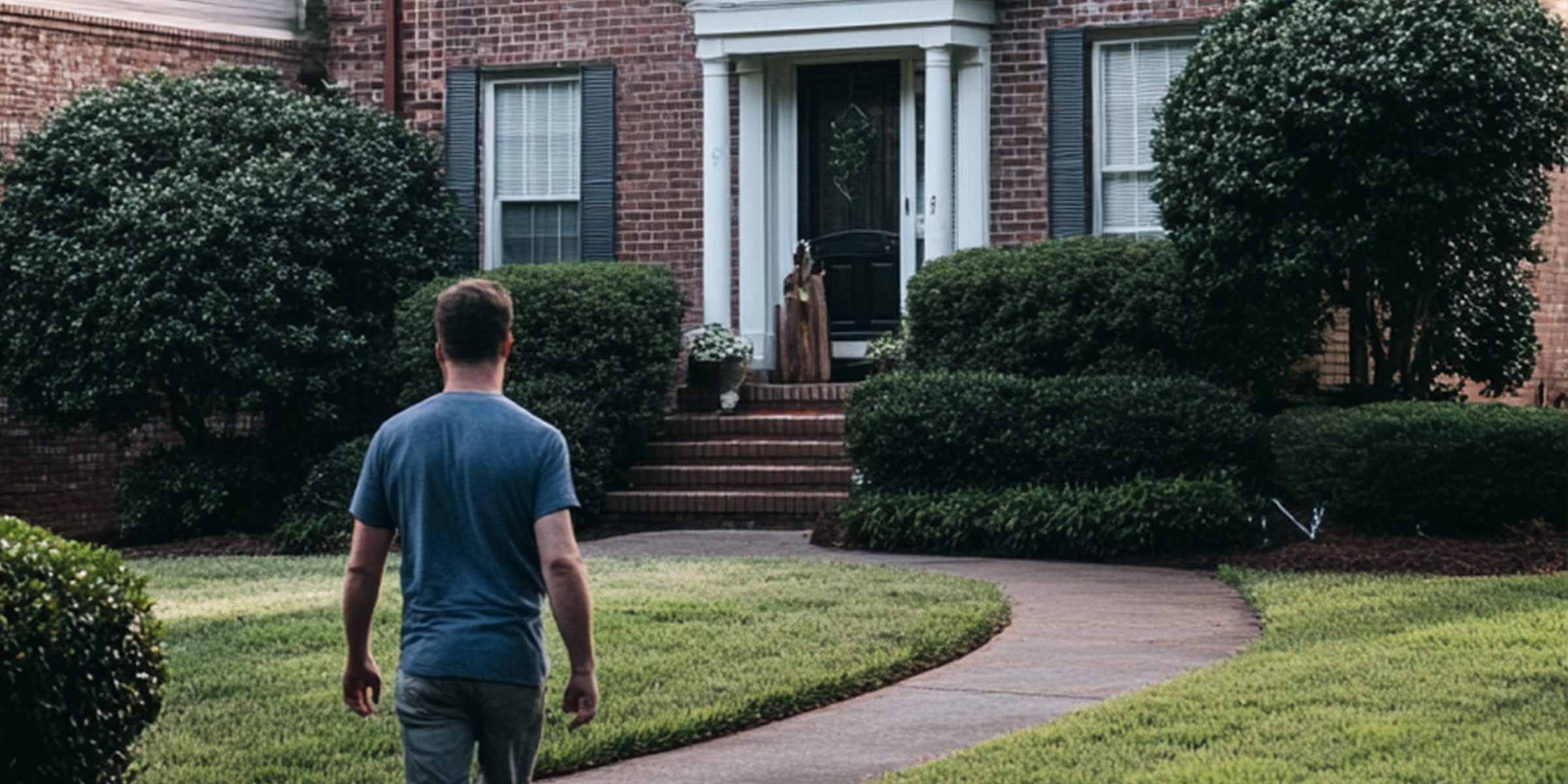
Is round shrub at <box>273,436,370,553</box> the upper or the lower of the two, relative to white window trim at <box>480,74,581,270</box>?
lower

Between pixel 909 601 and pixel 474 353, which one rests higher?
pixel 474 353

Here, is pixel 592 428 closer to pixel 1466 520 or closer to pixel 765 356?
pixel 765 356

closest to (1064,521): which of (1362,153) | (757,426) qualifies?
(1362,153)

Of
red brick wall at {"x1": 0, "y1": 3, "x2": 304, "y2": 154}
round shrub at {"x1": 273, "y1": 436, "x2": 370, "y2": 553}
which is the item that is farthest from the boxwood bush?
red brick wall at {"x1": 0, "y1": 3, "x2": 304, "y2": 154}

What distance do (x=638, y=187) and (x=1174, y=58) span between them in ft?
14.2

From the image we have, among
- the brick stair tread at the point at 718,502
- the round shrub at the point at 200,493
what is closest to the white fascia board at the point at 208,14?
the round shrub at the point at 200,493

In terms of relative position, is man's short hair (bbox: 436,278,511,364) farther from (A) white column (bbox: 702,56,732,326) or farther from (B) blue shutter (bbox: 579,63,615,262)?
(B) blue shutter (bbox: 579,63,615,262)

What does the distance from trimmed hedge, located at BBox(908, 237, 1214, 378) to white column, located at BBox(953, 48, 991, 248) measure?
1.18m

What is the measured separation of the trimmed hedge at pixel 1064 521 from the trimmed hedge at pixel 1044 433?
0.16 m

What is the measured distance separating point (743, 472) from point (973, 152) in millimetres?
3056

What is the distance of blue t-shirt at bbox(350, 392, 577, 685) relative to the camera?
422 cm

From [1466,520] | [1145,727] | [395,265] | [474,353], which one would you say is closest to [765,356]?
[395,265]

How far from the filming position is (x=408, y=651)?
4273mm

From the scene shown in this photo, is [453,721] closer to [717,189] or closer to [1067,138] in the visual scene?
[1067,138]
